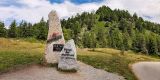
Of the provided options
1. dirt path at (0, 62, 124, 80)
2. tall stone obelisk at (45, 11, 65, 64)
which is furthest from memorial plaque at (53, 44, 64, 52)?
dirt path at (0, 62, 124, 80)

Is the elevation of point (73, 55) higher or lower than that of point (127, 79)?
higher

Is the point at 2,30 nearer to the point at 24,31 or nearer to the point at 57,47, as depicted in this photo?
the point at 24,31

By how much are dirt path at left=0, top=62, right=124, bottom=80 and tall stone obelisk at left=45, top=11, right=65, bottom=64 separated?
180cm

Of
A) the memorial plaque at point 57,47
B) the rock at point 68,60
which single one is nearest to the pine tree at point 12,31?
the memorial plaque at point 57,47

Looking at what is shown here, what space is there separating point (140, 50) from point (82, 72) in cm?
8615

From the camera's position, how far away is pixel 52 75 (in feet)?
111

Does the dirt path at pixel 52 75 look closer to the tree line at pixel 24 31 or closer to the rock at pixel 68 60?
the rock at pixel 68 60

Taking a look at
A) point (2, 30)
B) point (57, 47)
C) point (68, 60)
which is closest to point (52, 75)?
point (68, 60)

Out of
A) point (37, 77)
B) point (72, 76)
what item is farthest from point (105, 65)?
point (37, 77)

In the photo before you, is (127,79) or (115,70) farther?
(115,70)

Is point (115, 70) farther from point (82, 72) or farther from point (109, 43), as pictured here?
point (109, 43)

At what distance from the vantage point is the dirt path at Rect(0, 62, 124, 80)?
32.4 metres

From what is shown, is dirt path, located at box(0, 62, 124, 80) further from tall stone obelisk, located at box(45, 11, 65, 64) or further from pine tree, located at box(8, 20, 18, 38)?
pine tree, located at box(8, 20, 18, 38)

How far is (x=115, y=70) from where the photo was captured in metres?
39.2
